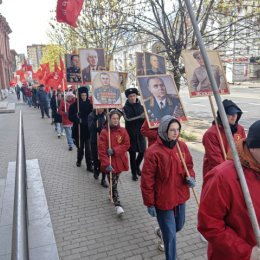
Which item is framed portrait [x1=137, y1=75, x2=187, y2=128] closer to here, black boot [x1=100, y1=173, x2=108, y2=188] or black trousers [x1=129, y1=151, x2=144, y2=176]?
black trousers [x1=129, y1=151, x2=144, y2=176]

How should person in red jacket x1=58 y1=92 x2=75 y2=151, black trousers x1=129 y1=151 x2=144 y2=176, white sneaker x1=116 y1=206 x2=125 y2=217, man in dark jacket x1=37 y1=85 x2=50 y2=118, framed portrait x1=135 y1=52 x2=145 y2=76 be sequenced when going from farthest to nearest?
man in dark jacket x1=37 y1=85 x2=50 y2=118
person in red jacket x1=58 y1=92 x2=75 y2=151
black trousers x1=129 y1=151 x2=144 y2=176
framed portrait x1=135 y1=52 x2=145 y2=76
white sneaker x1=116 y1=206 x2=125 y2=217

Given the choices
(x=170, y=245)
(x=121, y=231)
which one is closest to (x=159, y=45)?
(x=121, y=231)

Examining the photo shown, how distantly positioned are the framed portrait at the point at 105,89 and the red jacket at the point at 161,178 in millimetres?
2542

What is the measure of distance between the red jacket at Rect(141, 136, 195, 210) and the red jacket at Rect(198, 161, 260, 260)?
1.33 metres

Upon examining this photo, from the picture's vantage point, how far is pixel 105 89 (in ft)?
19.5

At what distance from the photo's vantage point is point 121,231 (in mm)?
4668

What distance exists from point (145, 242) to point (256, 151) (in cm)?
283

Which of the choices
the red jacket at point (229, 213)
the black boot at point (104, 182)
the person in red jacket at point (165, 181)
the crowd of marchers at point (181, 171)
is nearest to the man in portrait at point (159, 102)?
the crowd of marchers at point (181, 171)

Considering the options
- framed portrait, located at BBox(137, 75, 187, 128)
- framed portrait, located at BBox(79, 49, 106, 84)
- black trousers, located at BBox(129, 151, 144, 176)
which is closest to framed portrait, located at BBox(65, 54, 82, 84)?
framed portrait, located at BBox(79, 49, 106, 84)

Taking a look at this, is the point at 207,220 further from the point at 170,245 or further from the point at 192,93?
the point at 192,93

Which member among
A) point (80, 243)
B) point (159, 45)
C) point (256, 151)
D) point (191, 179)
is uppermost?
point (159, 45)

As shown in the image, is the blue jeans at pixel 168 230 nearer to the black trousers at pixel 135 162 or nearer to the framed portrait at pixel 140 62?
the framed portrait at pixel 140 62

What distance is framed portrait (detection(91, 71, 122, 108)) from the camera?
19.2 ft

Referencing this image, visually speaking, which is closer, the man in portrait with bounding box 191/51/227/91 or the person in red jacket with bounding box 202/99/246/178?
the person in red jacket with bounding box 202/99/246/178
